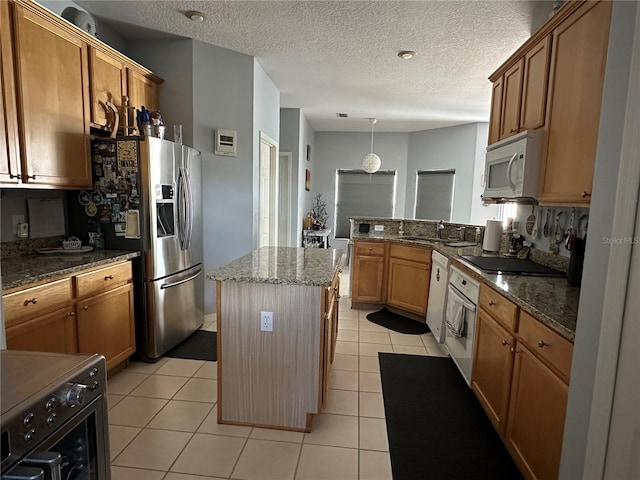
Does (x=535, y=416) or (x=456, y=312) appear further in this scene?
(x=456, y=312)

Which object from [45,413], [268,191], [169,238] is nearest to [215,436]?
[45,413]

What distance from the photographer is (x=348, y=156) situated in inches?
304

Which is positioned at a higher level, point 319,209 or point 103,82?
point 103,82

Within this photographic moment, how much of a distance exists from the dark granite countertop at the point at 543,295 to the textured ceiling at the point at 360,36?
1861 mm

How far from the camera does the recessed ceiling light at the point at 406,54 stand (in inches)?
134

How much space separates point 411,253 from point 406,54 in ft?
6.49

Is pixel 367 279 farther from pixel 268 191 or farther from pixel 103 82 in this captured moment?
pixel 103 82

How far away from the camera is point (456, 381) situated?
273 cm

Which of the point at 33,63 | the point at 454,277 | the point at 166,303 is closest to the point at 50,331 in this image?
the point at 166,303

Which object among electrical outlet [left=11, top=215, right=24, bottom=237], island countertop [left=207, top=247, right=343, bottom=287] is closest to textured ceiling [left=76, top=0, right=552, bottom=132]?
electrical outlet [left=11, top=215, right=24, bottom=237]

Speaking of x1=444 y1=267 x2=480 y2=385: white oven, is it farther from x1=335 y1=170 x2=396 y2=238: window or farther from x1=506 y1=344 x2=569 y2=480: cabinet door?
x1=335 y1=170 x2=396 y2=238: window

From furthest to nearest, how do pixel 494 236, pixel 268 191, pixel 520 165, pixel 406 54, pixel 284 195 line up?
pixel 284 195 → pixel 268 191 → pixel 406 54 → pixel 494 236 → pixel 520 165

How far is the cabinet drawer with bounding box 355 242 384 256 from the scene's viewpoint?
4.26 meters

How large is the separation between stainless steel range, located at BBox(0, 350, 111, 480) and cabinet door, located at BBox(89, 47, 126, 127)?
2257 mm
